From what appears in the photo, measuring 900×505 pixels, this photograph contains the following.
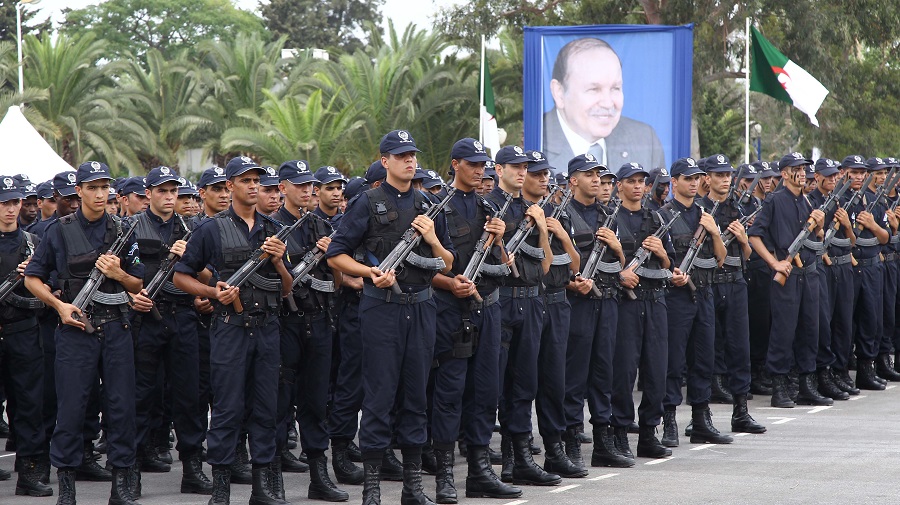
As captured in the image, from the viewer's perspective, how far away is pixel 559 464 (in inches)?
348

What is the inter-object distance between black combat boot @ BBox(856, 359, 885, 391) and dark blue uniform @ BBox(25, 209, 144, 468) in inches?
344

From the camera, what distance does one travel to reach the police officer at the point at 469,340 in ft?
25.9

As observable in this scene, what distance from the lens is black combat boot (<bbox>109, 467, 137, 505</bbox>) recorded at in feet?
25.5

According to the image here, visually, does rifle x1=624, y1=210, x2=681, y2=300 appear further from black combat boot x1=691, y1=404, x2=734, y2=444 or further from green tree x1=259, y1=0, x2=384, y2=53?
green tree x1=259, y1=0, x2=384, y2=53

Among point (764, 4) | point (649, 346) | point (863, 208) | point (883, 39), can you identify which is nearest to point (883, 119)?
point (883, 39)

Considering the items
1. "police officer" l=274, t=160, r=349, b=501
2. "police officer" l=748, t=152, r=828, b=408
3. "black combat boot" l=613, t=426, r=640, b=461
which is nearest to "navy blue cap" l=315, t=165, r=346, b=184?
"police officer" l=274, t=160, r=349, b=501

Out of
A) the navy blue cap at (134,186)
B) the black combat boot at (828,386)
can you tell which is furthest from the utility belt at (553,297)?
the black combat boot at (828,386)

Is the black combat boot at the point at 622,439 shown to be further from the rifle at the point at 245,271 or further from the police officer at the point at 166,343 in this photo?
the rifle at the point at 245,271

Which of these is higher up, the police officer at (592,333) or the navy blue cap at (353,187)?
the navy blue cap at (353,187)

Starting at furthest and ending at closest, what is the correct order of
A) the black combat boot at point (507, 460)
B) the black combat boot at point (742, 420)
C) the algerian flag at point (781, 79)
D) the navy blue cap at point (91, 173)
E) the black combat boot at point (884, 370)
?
the algerian flag at point (781, 79) < the black combat boot at point (884, 370) < the black combat boot at point (742, 420) < the black combat boot at point (507, 460) < the navy blue cap at point (91, 173)

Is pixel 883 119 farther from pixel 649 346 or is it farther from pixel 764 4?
pixel 649 346

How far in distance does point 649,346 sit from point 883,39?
80.2 feet

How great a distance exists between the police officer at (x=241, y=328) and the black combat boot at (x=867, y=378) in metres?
8.01

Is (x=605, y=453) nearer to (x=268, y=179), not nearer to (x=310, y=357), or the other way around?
(x=310, y=357)
